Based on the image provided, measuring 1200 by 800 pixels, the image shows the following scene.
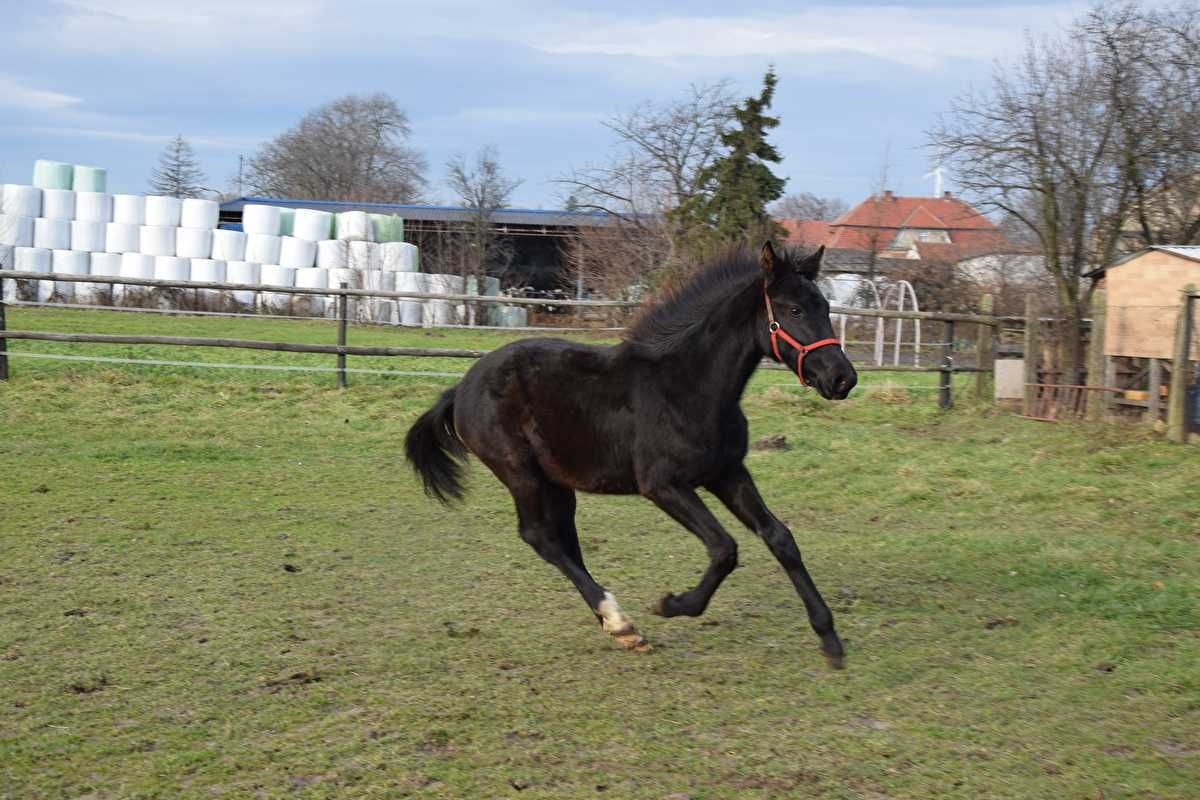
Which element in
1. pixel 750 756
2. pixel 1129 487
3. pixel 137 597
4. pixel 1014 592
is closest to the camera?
pixel 750 756

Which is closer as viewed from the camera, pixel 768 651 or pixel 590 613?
pixel 768 651

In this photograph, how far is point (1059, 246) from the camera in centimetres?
1455

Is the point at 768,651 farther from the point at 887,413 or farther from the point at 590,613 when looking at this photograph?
the point at 887,413

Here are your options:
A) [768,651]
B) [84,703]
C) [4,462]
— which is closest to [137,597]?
[84,703]

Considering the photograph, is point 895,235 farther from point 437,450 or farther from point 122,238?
point 437,450

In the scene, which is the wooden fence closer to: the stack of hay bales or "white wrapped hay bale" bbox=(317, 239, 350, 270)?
the stack of hay bales

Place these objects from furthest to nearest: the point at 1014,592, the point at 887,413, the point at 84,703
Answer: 1. the point at 887,413
2. the point at 1014,592
3. the point at 84,703

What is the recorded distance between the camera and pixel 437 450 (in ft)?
20.5

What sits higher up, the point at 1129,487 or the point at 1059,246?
the point at 1059,246

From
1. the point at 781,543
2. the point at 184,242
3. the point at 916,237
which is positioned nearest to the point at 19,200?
the point at 184,242

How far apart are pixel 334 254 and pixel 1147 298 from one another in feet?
82.1

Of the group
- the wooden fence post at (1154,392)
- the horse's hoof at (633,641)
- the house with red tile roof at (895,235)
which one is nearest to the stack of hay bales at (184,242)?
the house with red tile roof at (895,235)

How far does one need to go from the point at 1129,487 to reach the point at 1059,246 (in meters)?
6.62

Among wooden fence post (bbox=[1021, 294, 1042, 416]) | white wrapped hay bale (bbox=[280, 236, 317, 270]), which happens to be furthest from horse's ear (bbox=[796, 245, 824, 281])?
white wrapped hay bale (bbox=[280, 236, 317, 270])
